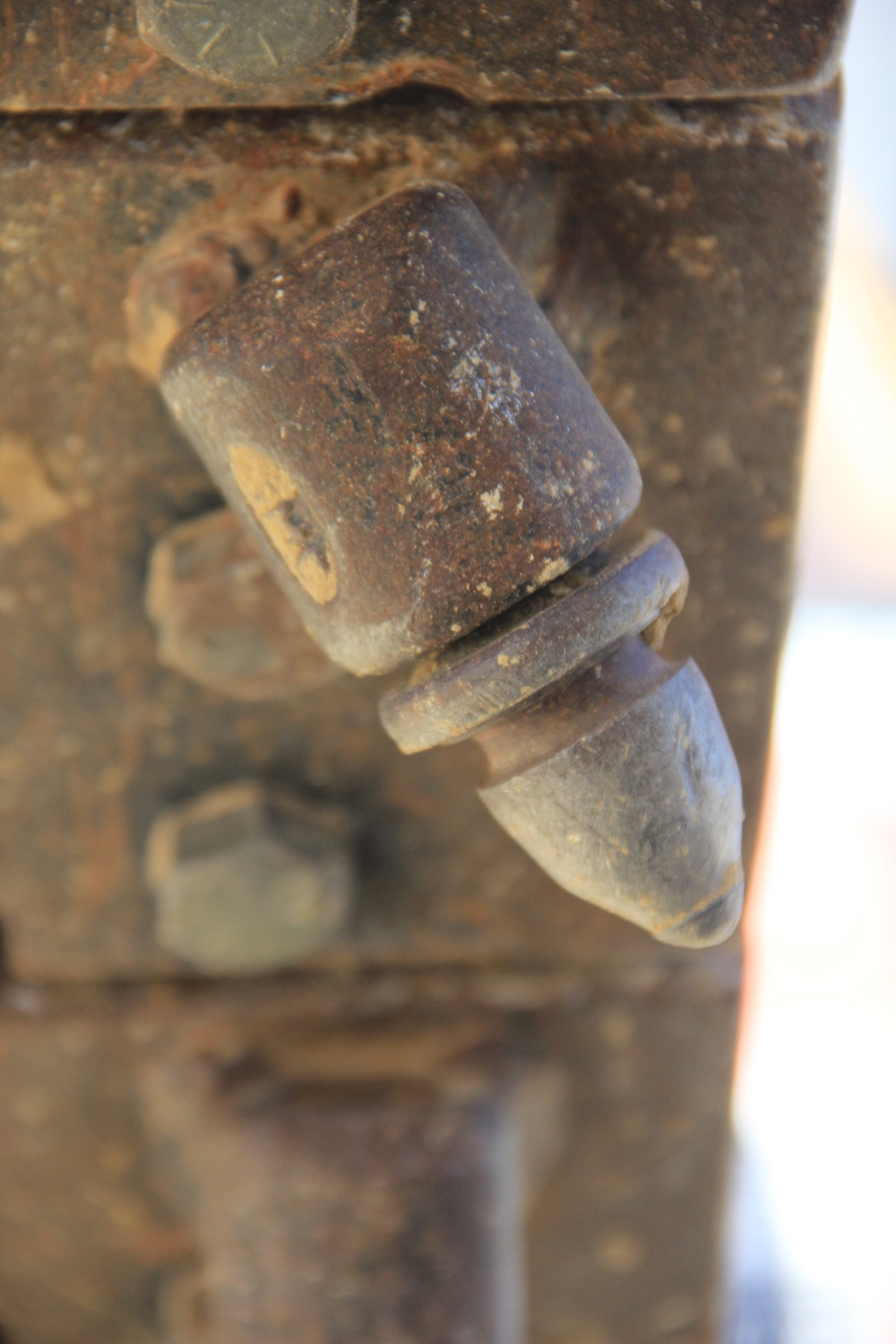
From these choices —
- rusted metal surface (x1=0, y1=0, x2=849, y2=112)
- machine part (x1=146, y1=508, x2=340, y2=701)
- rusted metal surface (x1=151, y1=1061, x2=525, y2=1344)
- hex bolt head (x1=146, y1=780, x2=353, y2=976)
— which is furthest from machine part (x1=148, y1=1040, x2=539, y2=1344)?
rusted metal surface (x1=0, y1=0, x2=849, y2=112)

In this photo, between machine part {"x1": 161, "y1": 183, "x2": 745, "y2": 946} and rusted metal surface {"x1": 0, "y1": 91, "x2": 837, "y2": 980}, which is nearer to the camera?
machine part {"x1": 161, "y1": 183, "x2": 745, "y2": 946}

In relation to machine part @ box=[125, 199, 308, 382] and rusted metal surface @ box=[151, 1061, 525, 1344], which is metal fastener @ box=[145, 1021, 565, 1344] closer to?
rusted metal surface @ box=[151, 1061, 525, 1344]

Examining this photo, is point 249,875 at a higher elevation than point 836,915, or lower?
higher

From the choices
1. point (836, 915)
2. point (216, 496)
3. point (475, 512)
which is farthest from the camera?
point (836, 915)

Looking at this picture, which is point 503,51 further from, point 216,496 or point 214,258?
point 216,496

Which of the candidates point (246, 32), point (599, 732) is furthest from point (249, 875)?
point (246, 32)

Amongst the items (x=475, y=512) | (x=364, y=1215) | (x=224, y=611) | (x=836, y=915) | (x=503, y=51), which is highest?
(x=503, y=51)
